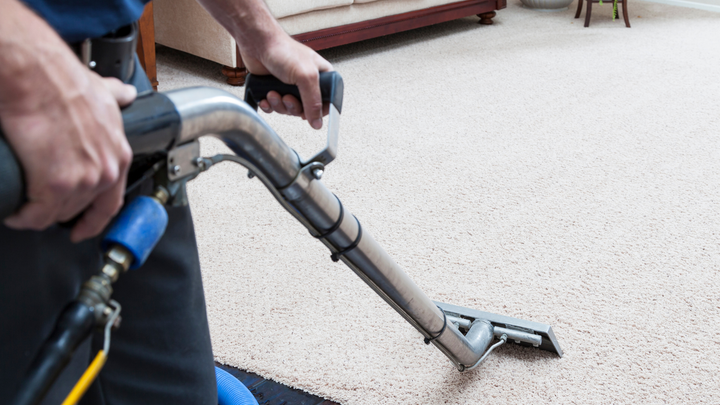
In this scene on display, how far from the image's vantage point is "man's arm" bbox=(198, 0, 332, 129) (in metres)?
0.64

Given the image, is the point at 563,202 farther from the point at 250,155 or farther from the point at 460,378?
the point at 250,155

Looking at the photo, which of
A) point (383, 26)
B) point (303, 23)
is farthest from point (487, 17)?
point (303, 23)

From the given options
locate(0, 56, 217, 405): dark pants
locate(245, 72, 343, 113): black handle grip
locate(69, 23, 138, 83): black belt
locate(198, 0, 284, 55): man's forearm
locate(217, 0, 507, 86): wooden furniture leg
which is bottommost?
locate(217, 0, 507, 86): wooden furniture leg

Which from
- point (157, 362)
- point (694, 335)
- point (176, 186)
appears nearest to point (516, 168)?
point (694, 335)

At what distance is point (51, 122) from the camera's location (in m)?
0.32

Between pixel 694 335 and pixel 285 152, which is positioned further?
pixel 694 335

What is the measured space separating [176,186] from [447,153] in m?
1.59

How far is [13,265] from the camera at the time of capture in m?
0.47

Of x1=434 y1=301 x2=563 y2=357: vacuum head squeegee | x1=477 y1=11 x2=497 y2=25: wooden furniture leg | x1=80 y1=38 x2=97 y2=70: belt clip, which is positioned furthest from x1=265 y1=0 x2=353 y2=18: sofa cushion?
x1=80 y1=38 x2=97 y2=70: belt clip

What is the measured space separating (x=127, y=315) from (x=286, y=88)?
0.28 metres

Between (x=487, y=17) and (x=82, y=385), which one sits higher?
(x=82, y=385)

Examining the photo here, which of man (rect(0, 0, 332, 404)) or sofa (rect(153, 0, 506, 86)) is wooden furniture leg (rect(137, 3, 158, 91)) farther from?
man (rect(0, 0, 332, 404))

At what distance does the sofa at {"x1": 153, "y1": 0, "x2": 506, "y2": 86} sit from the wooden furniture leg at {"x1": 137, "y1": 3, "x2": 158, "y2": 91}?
253 millimetres

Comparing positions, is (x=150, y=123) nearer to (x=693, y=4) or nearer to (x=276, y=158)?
(x=276, y=158)
